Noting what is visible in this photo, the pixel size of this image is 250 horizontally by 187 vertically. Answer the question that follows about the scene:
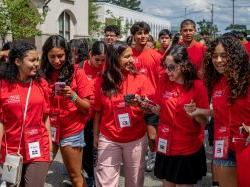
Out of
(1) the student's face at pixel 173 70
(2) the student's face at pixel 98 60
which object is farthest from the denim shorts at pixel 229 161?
(2) the student's face at pixel 98 60

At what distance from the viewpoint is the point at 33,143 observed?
384 cm

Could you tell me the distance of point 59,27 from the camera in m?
30.2

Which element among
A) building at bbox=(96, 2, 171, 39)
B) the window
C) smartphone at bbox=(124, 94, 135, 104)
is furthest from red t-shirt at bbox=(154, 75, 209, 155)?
building at bbox=(96, 2, 171, 39)

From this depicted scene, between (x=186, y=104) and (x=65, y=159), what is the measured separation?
5.29 feet

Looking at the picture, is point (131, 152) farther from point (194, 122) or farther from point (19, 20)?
point (19, 20)

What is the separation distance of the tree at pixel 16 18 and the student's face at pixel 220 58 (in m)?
14.2

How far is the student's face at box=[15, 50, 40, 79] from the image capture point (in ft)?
12.7

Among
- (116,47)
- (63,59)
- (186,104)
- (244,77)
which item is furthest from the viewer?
(63,59)

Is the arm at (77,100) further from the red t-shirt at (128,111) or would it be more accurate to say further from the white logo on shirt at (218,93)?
the white logo on shirt at (218,93)

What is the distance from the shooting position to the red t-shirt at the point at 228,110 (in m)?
3.34

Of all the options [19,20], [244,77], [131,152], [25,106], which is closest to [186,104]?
[244,77]

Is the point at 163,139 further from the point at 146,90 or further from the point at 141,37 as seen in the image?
the point at 141,37

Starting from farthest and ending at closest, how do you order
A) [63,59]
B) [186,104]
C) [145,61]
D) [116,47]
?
[145,61], [63,59], [116,47], [186,104]

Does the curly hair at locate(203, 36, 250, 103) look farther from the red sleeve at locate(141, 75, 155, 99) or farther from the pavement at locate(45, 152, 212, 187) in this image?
the pavement at locate(45, 152, 212, 187)
